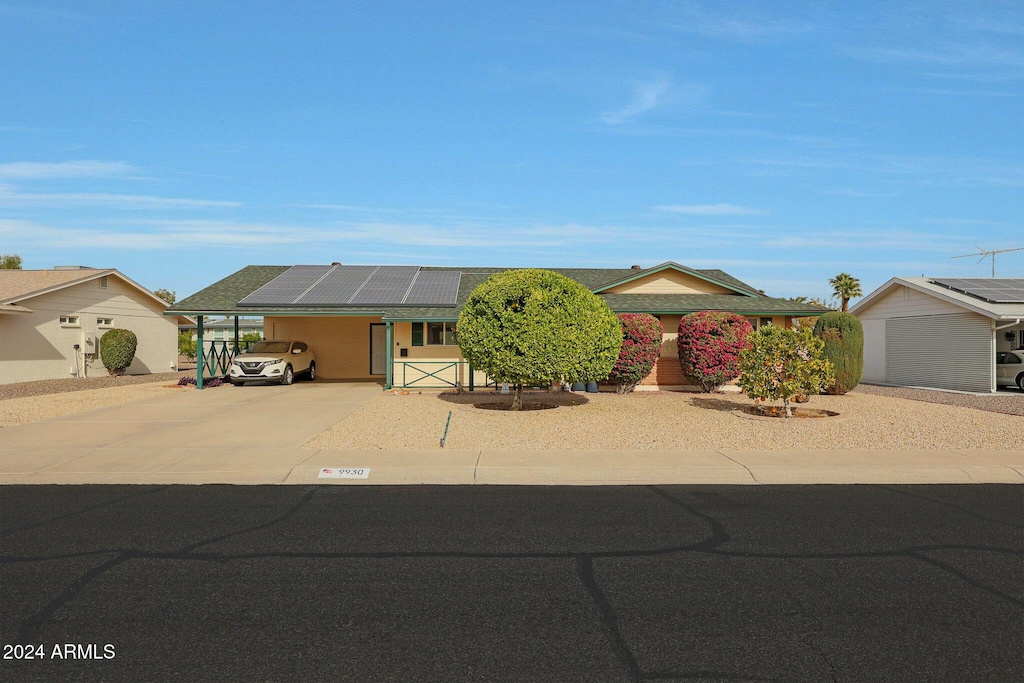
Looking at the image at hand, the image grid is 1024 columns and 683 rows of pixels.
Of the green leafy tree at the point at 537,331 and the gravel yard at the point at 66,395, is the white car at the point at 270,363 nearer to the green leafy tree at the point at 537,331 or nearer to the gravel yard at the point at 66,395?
the gravel yard at the point at 66,395

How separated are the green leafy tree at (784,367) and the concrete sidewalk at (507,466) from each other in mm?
3828

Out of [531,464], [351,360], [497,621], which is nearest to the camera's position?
[497,621]

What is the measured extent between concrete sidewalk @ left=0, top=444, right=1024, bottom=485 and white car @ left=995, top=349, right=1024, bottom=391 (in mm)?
13917

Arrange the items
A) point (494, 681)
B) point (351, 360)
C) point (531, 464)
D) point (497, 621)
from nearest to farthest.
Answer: point (494, 681)
point (497, 621)
point (531, 464)
point (351, 360)

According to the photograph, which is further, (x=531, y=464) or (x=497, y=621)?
(x=531, y=464)

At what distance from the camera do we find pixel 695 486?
29.3 feet

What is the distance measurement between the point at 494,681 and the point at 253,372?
22004mm

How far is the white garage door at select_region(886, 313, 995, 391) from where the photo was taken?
22031 millimetres

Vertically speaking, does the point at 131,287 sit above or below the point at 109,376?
above

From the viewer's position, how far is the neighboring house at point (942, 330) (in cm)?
2189

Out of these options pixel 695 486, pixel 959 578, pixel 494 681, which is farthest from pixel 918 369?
pixel 494 681

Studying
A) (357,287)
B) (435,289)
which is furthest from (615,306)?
(357,287)

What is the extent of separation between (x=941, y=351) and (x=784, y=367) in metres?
12.7

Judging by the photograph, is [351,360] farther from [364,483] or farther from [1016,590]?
[1016,590]
